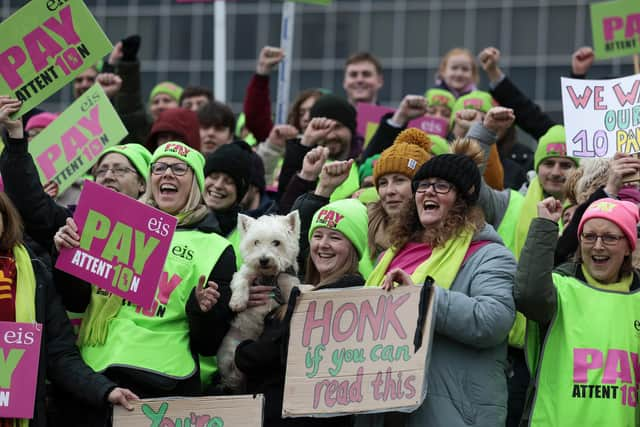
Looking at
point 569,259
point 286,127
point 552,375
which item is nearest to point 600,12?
point 286,127

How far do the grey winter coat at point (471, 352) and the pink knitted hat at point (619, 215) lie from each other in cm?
54

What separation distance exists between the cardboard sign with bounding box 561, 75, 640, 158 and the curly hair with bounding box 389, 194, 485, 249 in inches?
42.7

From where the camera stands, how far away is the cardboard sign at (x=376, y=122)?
35.3ft

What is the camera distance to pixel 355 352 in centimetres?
710

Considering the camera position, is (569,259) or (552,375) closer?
(552,375)

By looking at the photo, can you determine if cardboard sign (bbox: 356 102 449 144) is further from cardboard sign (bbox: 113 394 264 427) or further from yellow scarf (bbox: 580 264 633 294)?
cardboard sign (bbox: 113 394 264 427)

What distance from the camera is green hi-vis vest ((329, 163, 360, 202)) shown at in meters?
9.30

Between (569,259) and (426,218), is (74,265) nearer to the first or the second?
(426,218)

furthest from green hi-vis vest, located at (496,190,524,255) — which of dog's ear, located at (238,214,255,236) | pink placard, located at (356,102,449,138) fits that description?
pink placard, located at (356,102,449,138)

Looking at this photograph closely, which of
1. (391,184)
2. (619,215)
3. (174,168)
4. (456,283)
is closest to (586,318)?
(619,215)

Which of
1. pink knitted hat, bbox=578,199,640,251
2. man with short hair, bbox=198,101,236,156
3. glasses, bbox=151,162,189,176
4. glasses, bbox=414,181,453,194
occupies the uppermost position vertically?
man with short hair, bbox=198,101,236,156

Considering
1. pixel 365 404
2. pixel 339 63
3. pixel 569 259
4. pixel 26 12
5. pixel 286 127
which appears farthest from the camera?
pixel 339 63

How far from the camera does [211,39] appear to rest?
34281 millimetres

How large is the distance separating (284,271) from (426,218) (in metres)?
1.02
